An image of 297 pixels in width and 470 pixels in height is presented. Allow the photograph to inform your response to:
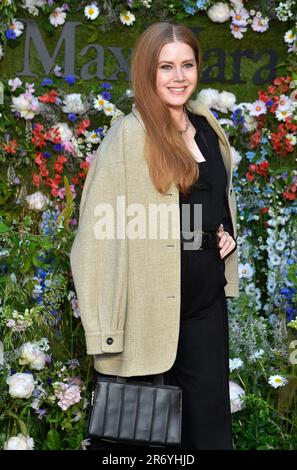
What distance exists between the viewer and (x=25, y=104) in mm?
4590

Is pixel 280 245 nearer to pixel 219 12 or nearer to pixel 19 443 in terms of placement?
pixel 219 12

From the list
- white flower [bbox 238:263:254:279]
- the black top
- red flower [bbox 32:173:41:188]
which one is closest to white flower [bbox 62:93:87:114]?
red flower [bbox 32:173:41:188]

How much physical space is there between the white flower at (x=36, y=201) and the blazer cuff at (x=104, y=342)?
1833 mm

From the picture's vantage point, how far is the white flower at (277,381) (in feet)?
12.8

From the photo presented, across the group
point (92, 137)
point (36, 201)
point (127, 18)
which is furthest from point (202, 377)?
point (127, 18)

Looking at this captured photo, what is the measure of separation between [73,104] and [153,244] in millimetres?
1911

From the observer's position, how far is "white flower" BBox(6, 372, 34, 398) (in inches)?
141

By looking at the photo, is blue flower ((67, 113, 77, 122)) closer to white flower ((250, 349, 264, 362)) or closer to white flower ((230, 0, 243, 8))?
white flower ((230, 0, 243, 8))

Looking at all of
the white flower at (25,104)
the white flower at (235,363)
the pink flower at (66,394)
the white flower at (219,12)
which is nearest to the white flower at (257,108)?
the white flower at (219,12)

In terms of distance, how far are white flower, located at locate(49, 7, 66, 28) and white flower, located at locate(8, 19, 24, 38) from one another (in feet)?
0.55

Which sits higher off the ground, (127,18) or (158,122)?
(127,18)

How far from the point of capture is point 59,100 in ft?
15.3

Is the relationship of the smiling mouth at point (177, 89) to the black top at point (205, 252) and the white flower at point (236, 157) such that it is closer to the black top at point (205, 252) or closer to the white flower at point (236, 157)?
the black top at point (205, 252)

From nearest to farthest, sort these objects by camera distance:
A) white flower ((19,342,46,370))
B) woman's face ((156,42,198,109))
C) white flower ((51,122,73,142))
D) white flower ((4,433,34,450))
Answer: woman's face ((156,42,198,109)) < white flower ((4,433,34,450)) < white flower ((19,342,46,370)) < white flower ((51,122,73,142))
